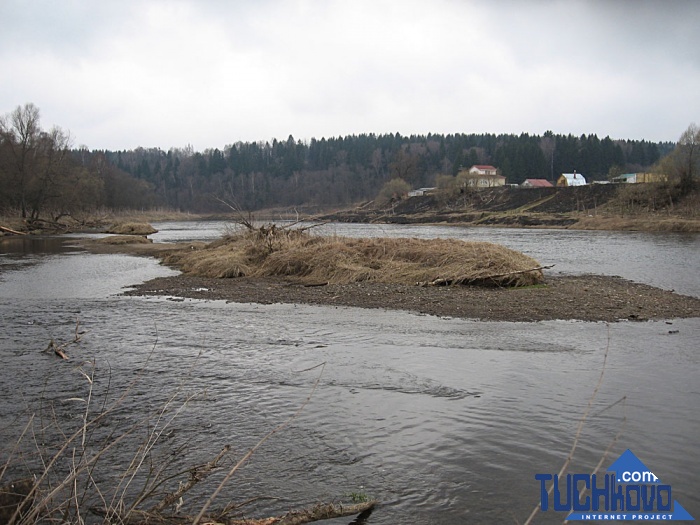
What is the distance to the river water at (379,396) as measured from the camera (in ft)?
19.0

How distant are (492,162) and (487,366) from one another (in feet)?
561

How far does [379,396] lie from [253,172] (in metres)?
185

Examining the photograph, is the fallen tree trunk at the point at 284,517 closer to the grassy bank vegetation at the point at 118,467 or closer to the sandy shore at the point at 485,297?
the grassy bank vegetation at the point at 118,467

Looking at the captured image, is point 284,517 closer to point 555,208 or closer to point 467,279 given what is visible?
point 467,279

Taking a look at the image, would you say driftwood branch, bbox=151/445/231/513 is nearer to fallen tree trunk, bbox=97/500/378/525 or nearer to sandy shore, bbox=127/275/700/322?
fallen tree trunk, bbox=97/500/378/525

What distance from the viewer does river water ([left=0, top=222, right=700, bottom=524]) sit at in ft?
19.0

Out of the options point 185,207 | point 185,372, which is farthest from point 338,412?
point 185,207

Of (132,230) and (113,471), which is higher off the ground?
(132,230)

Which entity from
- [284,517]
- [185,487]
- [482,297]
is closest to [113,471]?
[185,487]

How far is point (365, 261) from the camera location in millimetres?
21922

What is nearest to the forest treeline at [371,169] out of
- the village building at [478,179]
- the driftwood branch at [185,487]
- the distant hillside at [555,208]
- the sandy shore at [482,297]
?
the village building at [478,179]

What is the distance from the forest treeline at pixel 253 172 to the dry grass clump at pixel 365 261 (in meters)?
35.9

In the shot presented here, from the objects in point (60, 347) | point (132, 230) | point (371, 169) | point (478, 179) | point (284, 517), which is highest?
point (371, 169)

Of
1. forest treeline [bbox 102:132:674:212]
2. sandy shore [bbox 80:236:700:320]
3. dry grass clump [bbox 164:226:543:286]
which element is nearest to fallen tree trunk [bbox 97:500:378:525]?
sandy shore [bbox 80:236:700:320]
